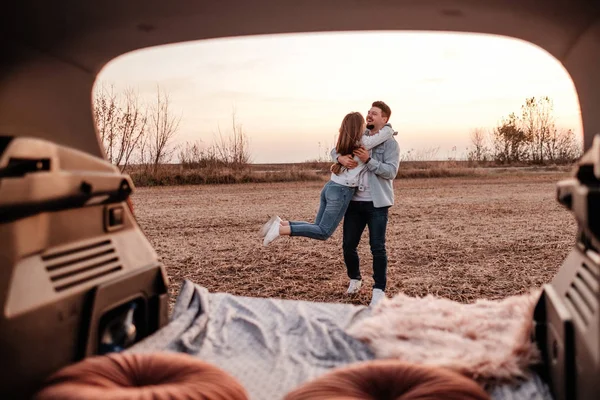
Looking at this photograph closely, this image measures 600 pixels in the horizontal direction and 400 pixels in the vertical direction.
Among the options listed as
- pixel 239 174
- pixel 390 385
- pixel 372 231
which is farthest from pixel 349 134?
pixel 239 174

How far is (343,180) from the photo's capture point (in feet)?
14.3

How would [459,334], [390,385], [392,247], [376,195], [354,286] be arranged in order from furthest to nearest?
1. [392,247]
2. [354,286]
3. [376,195]
4. [459,334]
5. [390,385]

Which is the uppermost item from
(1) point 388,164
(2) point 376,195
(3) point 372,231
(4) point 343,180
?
(1) point 388,164

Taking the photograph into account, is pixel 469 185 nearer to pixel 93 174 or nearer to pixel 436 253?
pixel 436 253

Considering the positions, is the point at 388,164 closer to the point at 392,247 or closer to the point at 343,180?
the point at 343,180

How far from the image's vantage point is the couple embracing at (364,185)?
4.29 m

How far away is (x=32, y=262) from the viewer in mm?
1781

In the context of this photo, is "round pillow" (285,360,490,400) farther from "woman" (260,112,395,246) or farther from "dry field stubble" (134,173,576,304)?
"dry field stubble" (134,173,576,304)

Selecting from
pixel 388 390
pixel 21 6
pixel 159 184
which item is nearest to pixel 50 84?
pixel 21 6

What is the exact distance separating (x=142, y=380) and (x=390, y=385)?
659 millimetres

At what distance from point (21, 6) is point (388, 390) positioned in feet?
5.58

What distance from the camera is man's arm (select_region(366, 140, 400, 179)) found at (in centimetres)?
427

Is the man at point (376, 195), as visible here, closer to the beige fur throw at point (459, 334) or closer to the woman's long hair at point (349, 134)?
the woman's long hair at point (349, 134)

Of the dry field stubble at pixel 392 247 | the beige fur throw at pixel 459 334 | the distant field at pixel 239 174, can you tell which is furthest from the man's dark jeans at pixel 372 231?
the distant field at pixel 239 174
